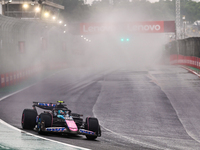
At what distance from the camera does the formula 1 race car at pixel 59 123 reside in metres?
9.74

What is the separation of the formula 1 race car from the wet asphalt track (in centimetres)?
24

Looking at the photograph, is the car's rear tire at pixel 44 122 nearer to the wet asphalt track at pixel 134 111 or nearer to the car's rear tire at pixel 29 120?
the wet asphalt track at pixel 134 111

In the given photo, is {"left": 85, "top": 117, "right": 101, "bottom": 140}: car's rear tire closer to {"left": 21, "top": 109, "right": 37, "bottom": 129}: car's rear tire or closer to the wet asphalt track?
the wet asphalt track

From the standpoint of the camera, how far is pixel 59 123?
10.2 m

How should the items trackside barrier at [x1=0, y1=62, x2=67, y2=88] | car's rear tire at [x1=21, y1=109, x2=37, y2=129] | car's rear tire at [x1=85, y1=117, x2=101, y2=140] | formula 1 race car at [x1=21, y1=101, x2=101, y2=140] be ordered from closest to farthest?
formula 1 race car at [x1=21, y1=101, x2=101, y2=140] < car's rear tire at [x1=85, y1=117, x2=101, y2=140] < car's rear tire at [x1=21, y1=109, x2=37, y2=129] < trackside barrier at [x1=0, y1=62, x2=67, y2=88]

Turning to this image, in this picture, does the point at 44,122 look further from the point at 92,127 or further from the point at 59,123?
the point at 92,127

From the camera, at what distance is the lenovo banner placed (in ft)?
220

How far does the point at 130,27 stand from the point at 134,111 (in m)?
51.8

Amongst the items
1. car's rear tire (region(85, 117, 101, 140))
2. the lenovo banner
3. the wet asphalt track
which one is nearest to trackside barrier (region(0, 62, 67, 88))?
the wet asphalt track

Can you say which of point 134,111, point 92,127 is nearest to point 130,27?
point 134,111

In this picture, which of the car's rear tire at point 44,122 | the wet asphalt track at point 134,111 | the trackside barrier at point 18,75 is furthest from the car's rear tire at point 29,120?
the trackside barrier at point 18,75

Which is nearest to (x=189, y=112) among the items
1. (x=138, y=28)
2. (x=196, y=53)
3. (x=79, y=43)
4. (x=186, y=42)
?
(x=196, y=53)

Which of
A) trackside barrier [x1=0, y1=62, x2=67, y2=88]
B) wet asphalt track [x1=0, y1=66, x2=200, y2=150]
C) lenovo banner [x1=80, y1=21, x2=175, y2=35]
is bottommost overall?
wet asphalt track [x1=0, y1=66, x2=200, y2=150]

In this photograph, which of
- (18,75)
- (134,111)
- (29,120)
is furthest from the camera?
(18,75)
